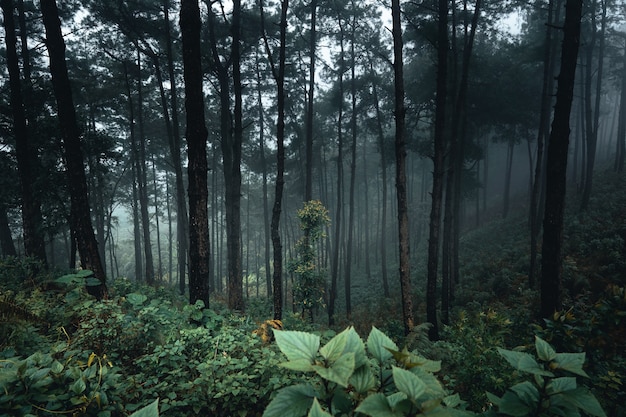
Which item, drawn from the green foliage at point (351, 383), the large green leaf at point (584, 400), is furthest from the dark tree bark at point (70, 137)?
the large green leaf at point (584, 400)

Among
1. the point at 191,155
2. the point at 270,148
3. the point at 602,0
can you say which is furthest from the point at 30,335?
the point at 602,0

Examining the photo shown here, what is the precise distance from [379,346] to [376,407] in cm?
39

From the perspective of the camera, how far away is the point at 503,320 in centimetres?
584

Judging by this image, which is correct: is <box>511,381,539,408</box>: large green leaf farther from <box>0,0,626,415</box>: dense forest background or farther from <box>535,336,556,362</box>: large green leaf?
<box>0,0,626,415</box>: dense forest background

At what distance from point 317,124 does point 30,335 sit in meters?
22.1

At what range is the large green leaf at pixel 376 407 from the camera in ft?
3.72

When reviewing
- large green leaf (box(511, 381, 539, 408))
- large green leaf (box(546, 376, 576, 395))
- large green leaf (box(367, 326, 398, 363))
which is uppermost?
large green leaf (box(367, 326, 398, 363))

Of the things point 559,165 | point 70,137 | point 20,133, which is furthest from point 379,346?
point 20,133

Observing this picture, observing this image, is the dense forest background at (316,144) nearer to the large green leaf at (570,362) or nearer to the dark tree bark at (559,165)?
the dark tree bark at (559,165)

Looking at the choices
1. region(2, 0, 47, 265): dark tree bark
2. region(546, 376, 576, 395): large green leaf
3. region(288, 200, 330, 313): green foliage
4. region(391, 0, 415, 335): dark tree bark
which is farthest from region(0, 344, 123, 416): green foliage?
region(288, 200, 330, 313): green foliage

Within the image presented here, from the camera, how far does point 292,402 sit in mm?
1307

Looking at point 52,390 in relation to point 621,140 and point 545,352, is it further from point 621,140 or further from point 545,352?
point 621,140

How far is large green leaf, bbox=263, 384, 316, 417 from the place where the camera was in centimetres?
125

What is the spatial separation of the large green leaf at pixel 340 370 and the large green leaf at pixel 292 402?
0.49 feet
